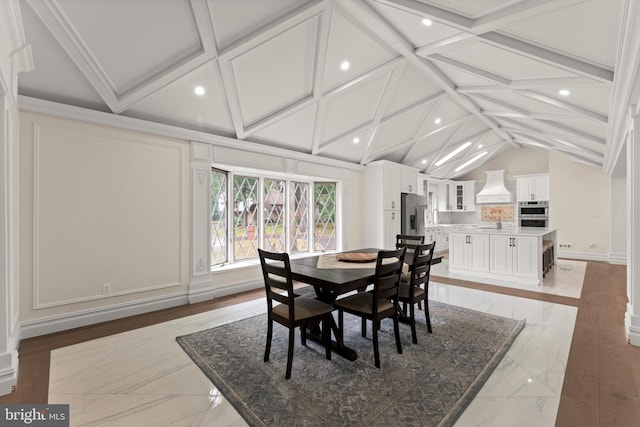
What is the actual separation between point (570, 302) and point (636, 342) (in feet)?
4.30

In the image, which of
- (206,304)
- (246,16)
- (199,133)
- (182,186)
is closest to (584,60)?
(246,16)

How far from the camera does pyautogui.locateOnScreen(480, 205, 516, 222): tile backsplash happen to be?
8.98 metres

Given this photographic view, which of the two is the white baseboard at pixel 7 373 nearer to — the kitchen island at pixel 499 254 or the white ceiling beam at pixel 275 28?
the white ceiling beam at pixel 275 28

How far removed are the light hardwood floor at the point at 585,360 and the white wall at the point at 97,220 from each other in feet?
0.99

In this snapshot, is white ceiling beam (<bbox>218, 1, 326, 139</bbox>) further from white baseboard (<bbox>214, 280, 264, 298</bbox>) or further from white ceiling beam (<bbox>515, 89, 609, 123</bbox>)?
white ceiling beam (<bbox>515, 89, 609, 123</bbox>)

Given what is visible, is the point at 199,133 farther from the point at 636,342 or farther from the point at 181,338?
the point at 636,342

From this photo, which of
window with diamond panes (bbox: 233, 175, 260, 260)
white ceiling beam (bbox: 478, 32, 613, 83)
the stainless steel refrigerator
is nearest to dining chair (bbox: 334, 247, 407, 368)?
white ceiling beam (bbox: 478, 32, 613, 83)

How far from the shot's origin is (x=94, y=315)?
3104mm

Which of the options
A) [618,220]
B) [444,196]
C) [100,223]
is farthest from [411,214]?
[100,223]

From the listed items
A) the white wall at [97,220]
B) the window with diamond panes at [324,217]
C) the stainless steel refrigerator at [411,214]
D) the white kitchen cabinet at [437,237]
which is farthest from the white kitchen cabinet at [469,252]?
the white wall at [97,220]

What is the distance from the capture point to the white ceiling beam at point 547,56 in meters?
2.57

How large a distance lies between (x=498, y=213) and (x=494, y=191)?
0.79 meters

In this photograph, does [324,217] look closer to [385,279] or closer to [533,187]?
[385,279]

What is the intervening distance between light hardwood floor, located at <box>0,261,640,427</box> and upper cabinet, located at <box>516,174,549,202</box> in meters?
4.84
